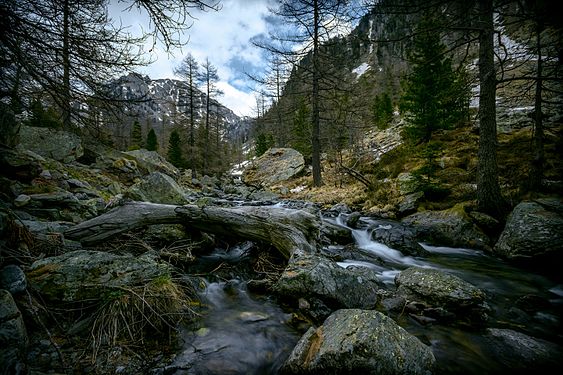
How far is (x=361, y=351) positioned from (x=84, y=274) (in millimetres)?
2757

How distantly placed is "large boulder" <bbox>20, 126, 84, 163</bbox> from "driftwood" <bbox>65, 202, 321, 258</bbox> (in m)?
7.23

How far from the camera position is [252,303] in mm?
Answer: 3590

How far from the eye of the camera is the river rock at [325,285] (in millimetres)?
3152

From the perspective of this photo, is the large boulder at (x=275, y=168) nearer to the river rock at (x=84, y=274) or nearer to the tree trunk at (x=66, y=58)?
the river rock at (x=84, y=274)

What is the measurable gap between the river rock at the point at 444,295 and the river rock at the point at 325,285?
0.62 metres

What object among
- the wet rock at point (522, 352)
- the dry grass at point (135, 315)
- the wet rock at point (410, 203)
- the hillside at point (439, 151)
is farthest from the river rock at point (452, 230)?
the dry grass at point (135, 315)

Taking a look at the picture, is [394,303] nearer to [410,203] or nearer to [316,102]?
[410,203]

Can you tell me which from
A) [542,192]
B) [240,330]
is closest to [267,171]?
[542,192]

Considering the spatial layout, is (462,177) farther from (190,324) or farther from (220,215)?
(190,324)

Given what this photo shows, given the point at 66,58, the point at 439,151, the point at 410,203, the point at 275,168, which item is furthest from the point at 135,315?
the point at 275,168

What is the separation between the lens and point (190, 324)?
2891 mm

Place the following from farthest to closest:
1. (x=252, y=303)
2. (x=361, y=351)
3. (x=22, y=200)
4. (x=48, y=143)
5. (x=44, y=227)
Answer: (x=48, y=143) → (x=22, y=200) → (x=44, y=227) → (x=252, y=303) → (x=361, y=351)

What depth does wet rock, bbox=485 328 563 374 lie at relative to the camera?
2.48 m

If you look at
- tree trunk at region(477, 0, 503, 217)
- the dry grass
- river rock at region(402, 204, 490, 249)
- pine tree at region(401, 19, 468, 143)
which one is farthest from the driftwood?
pine tree at region(401, 19, 468, 143)
